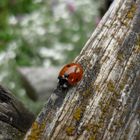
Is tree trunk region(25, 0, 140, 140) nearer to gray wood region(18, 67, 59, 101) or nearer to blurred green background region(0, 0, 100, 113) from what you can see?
gray wood region(18, 67, 59, 101)

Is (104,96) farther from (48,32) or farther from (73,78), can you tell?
(48,32)

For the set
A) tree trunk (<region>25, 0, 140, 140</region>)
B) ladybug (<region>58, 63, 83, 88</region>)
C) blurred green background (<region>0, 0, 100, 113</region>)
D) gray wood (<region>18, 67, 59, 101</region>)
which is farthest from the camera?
blurred green background (<region>0, 0, 100, 113</region>)

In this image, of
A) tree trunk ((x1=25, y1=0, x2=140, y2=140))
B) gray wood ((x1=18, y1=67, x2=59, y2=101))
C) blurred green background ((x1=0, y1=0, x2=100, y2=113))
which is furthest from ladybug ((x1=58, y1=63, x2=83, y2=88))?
blurred green background ((x1=0, y1=0, x2=100, y2=113))

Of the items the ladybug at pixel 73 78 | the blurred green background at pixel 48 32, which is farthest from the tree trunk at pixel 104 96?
the blurred green background at pixel 48 32

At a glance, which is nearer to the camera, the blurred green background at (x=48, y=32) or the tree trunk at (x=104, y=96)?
the tree trunk at (x=104, y=96)

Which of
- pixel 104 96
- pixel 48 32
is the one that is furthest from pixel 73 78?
pixel 48 32

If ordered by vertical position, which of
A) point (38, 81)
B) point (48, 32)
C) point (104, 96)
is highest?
point (48, 32)

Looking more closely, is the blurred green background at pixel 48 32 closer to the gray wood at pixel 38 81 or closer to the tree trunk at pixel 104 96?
the gray wood at pixel 38 81
